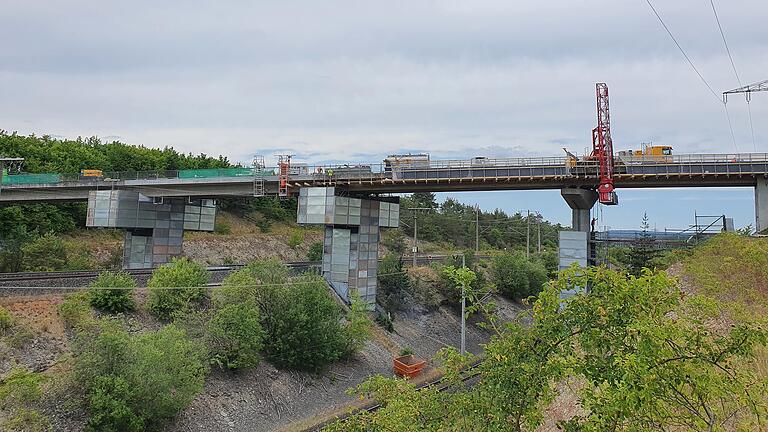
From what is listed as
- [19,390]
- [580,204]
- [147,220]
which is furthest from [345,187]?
[19,390]

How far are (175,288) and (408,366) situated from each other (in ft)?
48.5

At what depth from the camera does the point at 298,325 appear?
27078 mm

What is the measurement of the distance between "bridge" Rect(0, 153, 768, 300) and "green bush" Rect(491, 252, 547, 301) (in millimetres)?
18474

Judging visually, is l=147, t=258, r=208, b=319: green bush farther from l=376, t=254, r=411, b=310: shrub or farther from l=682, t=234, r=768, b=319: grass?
l=682, t=234, r=768, b=319: grass

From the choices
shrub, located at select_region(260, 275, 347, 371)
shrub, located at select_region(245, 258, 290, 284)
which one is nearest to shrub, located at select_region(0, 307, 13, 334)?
shrub, located at select_region(245, 258, 290, 284)

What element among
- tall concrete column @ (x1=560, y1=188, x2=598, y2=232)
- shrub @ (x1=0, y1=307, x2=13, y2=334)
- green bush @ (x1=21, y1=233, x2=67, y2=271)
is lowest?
shrub @ (x1=0, y1=307, x2=13, y2=334)

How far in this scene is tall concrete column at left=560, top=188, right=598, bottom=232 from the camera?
3162 cm

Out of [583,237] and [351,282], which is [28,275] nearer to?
[351,282]

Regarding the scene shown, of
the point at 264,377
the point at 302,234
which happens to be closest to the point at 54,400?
the point at 264,377

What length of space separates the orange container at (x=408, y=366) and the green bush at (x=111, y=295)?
1621 cm

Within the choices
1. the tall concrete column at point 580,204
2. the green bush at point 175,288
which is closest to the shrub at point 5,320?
the green bush at point 175,288

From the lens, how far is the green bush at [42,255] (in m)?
37.2

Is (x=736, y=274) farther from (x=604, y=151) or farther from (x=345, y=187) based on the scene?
(x=345, y=187)

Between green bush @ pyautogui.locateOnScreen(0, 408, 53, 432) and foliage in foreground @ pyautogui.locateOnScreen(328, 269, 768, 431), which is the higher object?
foliage in foreground @ pyautogui.locateOnScreen(328, 269, 768, 431)
